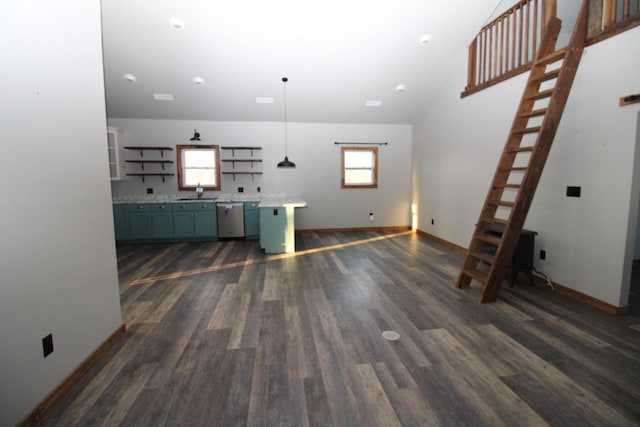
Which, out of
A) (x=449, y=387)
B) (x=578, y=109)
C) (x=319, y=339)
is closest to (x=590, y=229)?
(x=578, y=109)

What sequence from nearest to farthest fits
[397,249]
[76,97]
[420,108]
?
[76,97] < [397,249] < [420,108]

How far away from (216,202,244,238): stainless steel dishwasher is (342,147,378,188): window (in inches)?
97.0

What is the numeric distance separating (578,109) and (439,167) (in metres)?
2.83

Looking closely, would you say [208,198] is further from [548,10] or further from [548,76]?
[548,10]

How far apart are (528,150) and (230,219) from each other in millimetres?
5097

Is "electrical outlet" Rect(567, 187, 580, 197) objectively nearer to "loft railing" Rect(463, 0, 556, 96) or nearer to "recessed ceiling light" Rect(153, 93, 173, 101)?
"loft railing" Rect(463, 0, 556, 96)

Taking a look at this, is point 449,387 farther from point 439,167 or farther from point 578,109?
point 439,167

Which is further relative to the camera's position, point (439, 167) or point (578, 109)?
point (439, 167)

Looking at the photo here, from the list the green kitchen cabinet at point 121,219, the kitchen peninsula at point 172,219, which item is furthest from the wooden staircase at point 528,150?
the green kitchen cabinet at point 121,219

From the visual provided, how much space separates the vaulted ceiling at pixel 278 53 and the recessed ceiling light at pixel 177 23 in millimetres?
12

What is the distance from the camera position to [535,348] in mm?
2252

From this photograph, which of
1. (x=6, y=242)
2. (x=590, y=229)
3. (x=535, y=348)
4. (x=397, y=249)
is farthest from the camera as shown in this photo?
(x=397, y=249)

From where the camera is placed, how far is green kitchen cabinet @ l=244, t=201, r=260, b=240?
6.21 metres

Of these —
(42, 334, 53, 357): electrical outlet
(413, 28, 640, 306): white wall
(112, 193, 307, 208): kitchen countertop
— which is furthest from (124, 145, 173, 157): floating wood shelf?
(413, 28, 640, 306): white wall
